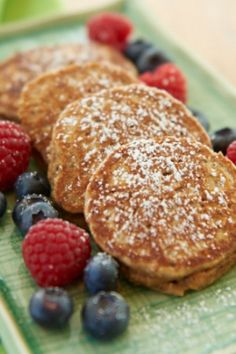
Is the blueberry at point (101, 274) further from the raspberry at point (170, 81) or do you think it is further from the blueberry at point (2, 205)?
the raspberry at point (170, 81)

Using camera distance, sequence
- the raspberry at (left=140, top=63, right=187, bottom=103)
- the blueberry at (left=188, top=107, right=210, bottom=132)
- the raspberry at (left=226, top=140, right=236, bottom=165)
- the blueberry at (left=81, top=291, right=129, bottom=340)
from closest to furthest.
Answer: the blueberry at (left=81, top=291, right=129, bottom=340) < the raspberry at (left=226, top=140, right=236, bottom=165) < the blueberry at (left=188, top=107, right=210, bottom=132) < the raspberry at (left=140, top=63, right=187, bottom=103)

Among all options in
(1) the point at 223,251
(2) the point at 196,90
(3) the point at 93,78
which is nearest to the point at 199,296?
(1) the point at 223,251

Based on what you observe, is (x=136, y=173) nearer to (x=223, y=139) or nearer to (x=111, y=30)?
(x=223, y=139)

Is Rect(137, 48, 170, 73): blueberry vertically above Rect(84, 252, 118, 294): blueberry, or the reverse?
Rect(84, 252, 118, 294): blueberry

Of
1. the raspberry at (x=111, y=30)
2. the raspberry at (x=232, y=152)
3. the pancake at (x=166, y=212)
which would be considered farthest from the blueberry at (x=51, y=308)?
the raspberry at (x=111, y=30)

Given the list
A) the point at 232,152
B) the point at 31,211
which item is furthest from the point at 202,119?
the point at 31,211

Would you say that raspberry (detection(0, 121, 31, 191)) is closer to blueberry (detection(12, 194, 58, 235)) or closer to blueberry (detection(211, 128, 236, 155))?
blueberry (detection(12, 194, 58, 235))

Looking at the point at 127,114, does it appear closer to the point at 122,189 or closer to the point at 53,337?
the point at 122,189

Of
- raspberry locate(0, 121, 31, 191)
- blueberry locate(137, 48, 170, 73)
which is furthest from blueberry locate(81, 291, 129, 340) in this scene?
blueberry locate(137, 48, 170, 73)
